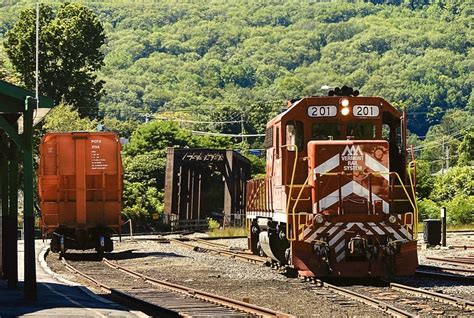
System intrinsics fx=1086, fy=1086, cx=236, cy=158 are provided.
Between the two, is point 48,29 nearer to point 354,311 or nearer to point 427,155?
point 354,311

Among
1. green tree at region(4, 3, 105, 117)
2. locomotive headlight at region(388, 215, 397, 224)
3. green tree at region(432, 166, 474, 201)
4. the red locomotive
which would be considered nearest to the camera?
the red locomotive

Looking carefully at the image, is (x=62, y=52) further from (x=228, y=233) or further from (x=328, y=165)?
(x=328, y=165)

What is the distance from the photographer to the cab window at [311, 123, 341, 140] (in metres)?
21.9

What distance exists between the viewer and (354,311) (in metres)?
15.9

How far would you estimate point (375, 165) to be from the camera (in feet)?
69.8

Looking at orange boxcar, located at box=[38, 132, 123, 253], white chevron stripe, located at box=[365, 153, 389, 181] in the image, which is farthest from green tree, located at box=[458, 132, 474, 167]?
white chevron stripe, located at box=[365, 153, 389, 181]

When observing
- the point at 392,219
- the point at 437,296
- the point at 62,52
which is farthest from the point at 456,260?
the point at 62,52

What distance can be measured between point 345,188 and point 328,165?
1.86 feet

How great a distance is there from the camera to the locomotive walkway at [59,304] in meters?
15.2

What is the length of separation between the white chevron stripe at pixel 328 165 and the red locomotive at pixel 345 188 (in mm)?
19

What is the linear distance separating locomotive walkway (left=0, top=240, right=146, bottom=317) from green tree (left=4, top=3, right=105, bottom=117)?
55.1 meters

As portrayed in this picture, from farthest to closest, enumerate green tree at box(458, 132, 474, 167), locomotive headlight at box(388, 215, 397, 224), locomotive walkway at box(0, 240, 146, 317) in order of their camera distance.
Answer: green tree at box(458, 132, 474, 167)
locomotive headlight at box(388, 215, 397, 224)
locomotive walkway at box(0, 240, 146, 317)

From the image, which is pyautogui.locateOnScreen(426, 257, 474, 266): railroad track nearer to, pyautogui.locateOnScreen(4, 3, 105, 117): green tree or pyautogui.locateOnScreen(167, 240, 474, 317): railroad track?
pyautogui.locateOnScreen(167, 240, 474, 317): railroad track

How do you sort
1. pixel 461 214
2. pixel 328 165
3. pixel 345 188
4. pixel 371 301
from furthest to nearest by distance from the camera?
pixel 461 214, pixel 328 165, pixel 345 188, pixel 371 301
